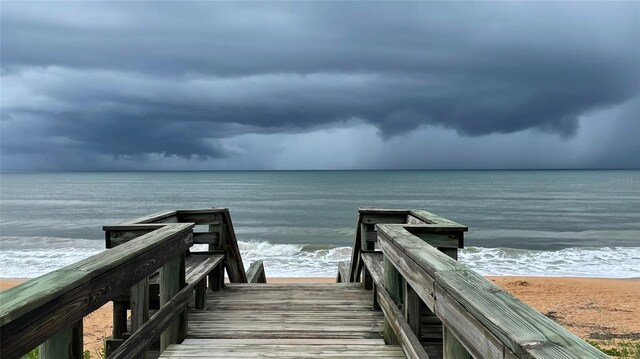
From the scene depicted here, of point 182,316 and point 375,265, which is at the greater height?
point 375,265

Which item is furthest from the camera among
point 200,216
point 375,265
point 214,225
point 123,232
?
point 214,225

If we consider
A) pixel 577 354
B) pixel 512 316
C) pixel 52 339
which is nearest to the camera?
pixel 577 354

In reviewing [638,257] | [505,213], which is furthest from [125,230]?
[505,213]

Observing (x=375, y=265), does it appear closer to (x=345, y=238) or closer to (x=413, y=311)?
(x=413, y=311)

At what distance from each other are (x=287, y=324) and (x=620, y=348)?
7.84 m

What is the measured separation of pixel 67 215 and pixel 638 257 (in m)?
50.1

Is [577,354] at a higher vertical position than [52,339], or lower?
higher

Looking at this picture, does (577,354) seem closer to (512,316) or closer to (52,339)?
(512,316)

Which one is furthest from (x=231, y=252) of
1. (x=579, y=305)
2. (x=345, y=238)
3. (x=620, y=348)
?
(x=345, y=238)

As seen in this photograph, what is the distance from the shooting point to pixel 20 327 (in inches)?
64.3

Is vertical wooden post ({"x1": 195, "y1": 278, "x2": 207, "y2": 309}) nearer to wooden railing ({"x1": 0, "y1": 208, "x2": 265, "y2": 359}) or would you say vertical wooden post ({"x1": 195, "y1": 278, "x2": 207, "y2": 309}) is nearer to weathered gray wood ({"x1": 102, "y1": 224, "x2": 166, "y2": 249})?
wooden railing ({"x1": 0, "y1": 208, "x2": 265, "y2": 359})

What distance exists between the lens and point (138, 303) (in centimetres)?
330

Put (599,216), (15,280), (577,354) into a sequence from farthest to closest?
(599,216), (15,280), (577,354)

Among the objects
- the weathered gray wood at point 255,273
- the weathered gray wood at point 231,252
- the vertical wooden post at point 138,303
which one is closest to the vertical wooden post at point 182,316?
the vertical wooden post at point 138,303
